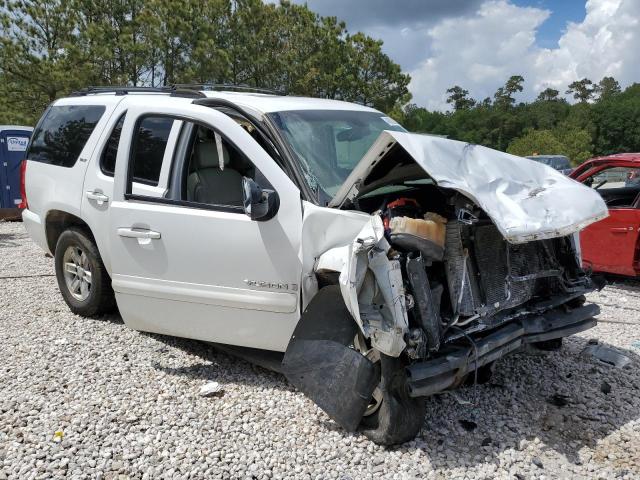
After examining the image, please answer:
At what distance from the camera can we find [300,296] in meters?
3.61

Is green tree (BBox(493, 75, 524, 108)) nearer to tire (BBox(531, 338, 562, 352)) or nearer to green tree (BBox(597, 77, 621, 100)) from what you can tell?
green tree (BBox(597, 77, 621, 100))

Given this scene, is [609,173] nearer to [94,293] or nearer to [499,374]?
[499,374]

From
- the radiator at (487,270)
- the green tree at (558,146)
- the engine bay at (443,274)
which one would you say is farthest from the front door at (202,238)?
the green tree at (558,146)

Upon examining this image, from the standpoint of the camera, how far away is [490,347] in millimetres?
3279

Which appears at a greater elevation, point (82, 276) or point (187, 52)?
point (187, 52)

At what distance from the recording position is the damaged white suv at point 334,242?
3127mm

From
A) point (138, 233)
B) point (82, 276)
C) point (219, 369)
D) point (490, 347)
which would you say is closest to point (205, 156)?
point (138, 233)

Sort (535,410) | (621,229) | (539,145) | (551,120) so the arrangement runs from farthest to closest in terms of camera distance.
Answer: (551,120)
(539,145)
(621,229)
(535,410)

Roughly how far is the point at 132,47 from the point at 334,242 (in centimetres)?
1719

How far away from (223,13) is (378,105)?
7731mm

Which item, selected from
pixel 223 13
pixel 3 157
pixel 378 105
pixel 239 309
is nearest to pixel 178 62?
pixel 223 13

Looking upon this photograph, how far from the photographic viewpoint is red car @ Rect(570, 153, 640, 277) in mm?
6691

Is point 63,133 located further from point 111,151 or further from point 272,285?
point 272,285

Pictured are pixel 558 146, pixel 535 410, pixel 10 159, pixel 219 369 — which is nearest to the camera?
pixel 535 410
